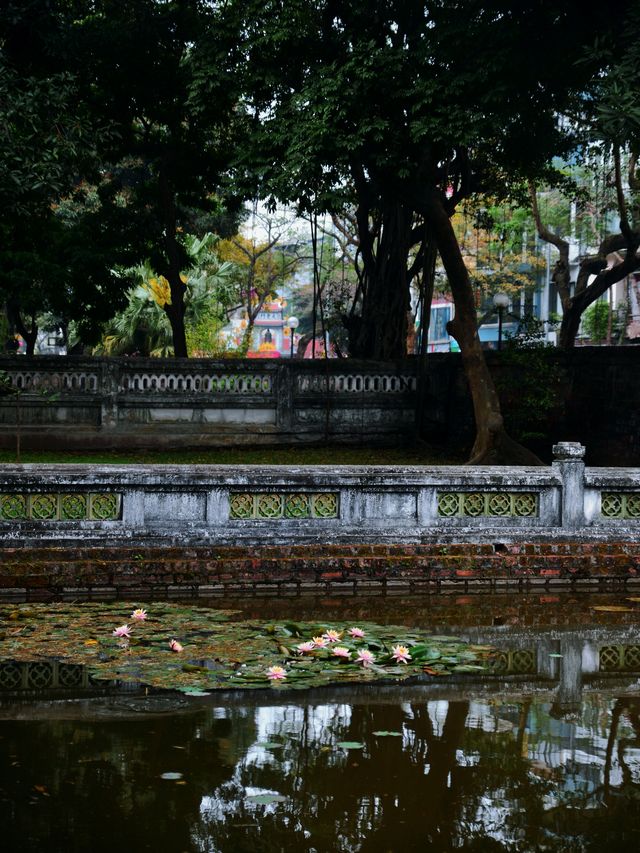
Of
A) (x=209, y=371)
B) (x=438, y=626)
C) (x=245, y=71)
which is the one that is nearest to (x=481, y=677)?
(x=438, y=626)

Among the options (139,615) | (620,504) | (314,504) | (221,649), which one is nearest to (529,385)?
(620,504)

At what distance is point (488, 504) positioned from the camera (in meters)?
10.8

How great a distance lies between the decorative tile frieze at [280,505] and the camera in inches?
404

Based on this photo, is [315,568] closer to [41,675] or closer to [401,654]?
[401,654]

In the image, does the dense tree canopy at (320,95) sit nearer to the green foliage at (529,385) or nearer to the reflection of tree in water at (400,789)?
the green foliage at (529,385)

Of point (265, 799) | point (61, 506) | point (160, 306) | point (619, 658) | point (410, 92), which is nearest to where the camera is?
point (265, 799)

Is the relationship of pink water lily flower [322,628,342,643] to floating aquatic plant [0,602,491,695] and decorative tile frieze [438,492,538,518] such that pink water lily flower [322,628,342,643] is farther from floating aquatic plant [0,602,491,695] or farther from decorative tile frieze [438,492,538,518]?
decorative tile frieze [438,492,538,518]

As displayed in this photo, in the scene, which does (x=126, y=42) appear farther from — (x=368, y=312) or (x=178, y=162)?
(x=368, y=312)

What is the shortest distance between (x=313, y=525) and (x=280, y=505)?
362mm

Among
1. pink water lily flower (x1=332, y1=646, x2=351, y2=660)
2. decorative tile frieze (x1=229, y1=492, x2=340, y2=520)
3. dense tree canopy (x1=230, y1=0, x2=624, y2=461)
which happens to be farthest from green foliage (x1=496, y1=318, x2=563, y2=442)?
pink water lily flower (x1=332, y1=646, x2=351, y2=660)

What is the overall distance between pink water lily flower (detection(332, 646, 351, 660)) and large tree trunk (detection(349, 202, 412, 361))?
13.0 meters

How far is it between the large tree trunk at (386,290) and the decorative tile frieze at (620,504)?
956 cm

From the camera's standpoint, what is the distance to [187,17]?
17594 millimetres

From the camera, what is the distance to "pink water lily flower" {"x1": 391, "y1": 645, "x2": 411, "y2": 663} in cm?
735
